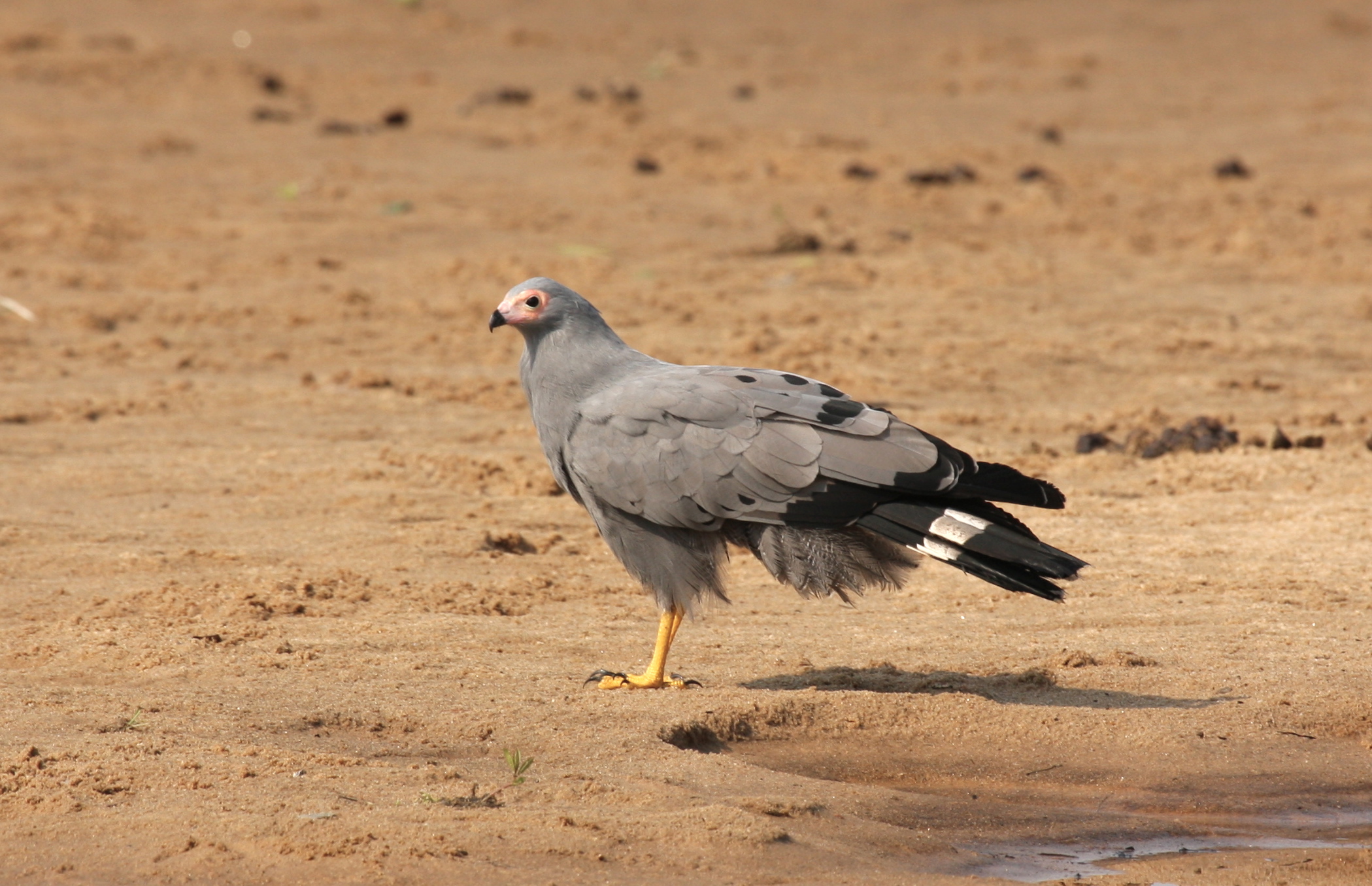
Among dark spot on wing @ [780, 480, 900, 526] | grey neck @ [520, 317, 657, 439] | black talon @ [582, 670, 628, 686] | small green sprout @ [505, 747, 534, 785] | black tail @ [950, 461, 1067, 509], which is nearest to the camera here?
small green sprout @ [505, 747, 534, 785]

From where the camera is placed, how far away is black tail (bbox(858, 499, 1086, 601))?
4867mm

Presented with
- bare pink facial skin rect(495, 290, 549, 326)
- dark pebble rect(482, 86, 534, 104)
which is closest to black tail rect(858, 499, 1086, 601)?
bare pink facial skin rect(495, 290, 549, 326)

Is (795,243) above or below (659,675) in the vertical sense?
above

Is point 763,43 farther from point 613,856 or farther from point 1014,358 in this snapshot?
point 613,856

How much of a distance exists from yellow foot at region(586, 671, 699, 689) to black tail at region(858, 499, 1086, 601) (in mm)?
894

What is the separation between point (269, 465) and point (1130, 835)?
15.9 ft

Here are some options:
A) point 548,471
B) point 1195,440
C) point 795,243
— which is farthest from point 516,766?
point 795,243

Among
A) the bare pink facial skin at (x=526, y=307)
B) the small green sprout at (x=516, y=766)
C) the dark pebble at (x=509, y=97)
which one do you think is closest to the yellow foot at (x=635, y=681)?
the small green sprout at (x=516, y=766)

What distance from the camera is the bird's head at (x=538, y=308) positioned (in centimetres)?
579

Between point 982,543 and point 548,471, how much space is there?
11.4 feet

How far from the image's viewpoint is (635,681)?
541cm

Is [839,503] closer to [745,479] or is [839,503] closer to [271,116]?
[745,479]

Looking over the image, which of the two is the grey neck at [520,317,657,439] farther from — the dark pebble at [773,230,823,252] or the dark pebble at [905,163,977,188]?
the dark pebble at [905,163,977,188]

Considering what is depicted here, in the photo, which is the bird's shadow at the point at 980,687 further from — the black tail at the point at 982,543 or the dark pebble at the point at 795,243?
the dark pebble at the point at 795,243
